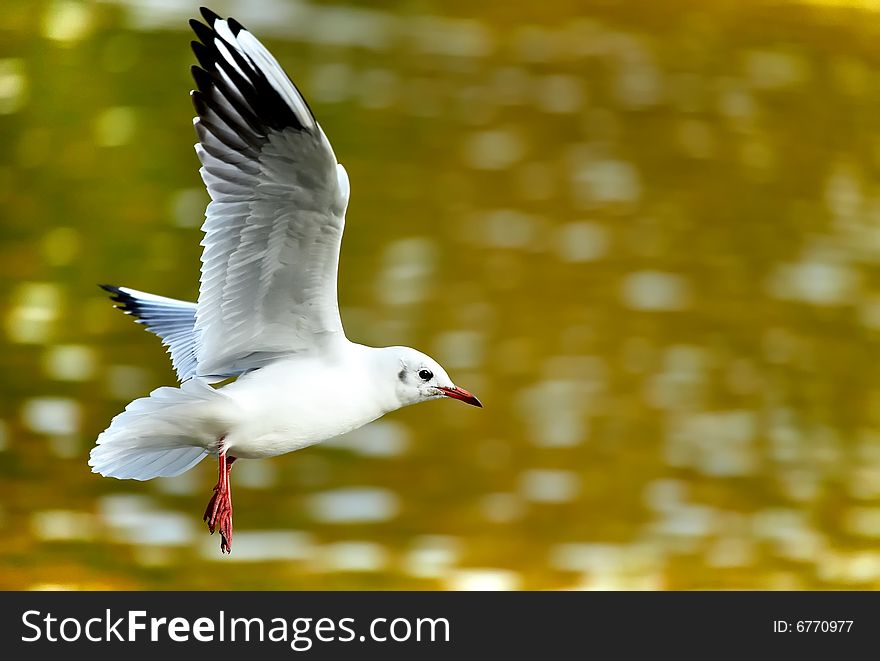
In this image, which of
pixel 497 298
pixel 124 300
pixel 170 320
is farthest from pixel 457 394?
pixel 497 298

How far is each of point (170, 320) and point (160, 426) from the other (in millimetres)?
410

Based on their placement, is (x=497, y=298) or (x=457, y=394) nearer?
(x=457, y=394)

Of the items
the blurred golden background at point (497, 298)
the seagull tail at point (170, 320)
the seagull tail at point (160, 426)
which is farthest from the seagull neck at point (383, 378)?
the blurred golden background at point (497, 298)

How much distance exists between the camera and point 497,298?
2596mm

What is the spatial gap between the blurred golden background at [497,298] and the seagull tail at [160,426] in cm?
99

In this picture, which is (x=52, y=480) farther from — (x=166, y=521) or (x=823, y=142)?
(x=823, y=142)

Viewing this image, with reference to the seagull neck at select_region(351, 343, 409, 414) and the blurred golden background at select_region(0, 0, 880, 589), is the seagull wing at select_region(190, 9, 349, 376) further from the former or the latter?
the blurred golden background at select_region(0, 0, 880, 589)

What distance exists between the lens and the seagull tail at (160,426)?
1.40 m

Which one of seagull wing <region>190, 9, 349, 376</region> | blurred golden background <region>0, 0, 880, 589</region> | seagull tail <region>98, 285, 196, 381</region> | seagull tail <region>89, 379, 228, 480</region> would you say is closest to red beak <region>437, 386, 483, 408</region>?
seagull wing <region>190, 9, 349, 376</region>

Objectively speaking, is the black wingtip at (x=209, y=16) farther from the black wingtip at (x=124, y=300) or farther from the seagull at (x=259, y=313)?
the black wingtip at (x=124, y=300)

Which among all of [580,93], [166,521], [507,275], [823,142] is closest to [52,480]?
[166,521]

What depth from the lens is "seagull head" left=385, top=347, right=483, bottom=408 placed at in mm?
1489

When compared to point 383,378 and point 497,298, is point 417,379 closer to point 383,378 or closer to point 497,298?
point 383,378

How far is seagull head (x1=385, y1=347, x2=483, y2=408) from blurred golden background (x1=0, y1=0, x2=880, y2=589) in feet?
3.22
